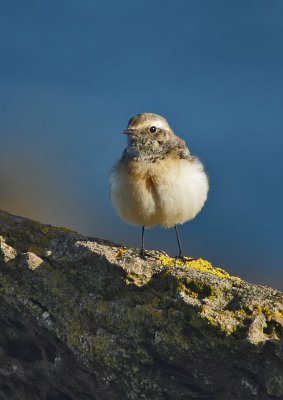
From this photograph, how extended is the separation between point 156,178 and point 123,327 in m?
3.26

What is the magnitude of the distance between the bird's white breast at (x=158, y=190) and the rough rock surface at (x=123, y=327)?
5.53 feet

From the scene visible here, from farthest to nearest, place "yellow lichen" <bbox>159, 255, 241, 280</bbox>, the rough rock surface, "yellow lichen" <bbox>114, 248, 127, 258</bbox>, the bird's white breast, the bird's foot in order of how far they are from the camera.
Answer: the bird's white breast → "yellow lichen" <bbox>159, 255, 241, 280</bbox> → the bird's foot → "yellow lichen" <bbox>114, 248, 127, 258</bbox> → the rough rock surface

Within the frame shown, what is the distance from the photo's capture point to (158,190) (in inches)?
394

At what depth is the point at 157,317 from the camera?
704 centimetres

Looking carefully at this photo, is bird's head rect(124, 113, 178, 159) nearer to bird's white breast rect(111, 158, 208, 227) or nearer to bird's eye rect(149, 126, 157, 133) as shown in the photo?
bird's eye rect(149, 126, 157, 133)

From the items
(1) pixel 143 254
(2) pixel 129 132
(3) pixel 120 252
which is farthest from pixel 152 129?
(3) pixel 120 252

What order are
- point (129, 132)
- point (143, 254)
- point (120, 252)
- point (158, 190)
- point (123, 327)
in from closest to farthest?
point (123, 327)
point (120, 252)
point (143, 254)
point (158, 190)
point (129, 132)

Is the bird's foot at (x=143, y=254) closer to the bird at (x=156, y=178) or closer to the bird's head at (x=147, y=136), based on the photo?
the bird at (x=156, y=178)

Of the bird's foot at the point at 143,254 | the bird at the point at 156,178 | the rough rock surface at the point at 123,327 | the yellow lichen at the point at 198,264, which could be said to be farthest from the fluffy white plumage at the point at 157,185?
the rough rock surface at the point at 123,327

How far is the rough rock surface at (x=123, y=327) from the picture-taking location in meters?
6.70

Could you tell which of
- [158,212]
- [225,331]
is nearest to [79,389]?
[225,331]

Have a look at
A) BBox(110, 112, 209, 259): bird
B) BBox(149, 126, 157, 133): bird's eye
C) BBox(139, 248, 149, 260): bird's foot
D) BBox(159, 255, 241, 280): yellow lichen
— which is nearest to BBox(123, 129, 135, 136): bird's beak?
BBox(110, 112, 209, 259): bird

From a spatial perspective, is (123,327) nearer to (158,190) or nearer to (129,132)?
(158,190)

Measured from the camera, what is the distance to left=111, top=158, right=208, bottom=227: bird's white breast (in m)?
10.0
